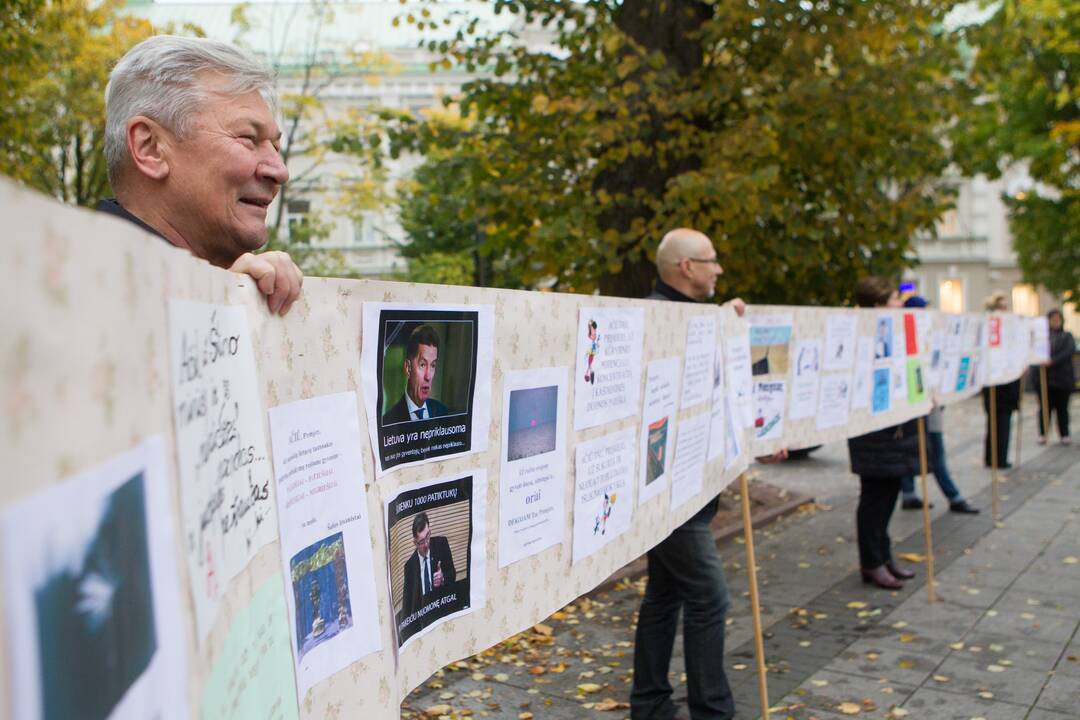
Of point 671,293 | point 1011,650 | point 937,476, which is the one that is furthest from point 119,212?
point 937,476

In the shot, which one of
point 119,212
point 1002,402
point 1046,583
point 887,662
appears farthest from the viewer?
point 1002,402

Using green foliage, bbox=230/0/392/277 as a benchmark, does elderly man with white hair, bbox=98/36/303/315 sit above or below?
below

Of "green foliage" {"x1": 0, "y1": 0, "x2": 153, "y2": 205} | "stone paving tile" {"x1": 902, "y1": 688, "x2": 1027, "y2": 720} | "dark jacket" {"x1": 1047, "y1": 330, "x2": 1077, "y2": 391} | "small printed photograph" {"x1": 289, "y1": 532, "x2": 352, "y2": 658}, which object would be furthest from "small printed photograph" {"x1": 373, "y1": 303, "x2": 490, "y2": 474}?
"dark jacket" {"x1": 1047, "y1": 330, "x2": 1077, "y2": 391}

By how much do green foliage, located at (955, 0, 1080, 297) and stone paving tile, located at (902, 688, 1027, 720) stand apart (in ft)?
49.7

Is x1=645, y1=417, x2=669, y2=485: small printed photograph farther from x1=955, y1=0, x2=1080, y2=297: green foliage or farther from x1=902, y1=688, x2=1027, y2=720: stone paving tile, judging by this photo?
x1=955, y1=0, x2=1080, y2=297: green foliage

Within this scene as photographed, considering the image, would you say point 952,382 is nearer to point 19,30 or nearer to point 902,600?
point 902,600

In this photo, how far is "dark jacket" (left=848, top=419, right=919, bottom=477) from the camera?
7.49 meters

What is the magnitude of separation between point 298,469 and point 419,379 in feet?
1.71

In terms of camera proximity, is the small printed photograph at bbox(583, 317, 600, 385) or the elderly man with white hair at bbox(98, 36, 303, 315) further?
the small printed photograph at bbox(583, 317, 600, 385)

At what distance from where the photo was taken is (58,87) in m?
20.9

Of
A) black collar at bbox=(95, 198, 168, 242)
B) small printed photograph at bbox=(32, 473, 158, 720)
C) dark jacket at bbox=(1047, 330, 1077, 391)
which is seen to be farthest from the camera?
dark jacket at bbox=(1047, 330, 1077, 391)

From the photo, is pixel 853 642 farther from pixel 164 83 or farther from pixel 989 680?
pixel 164 83

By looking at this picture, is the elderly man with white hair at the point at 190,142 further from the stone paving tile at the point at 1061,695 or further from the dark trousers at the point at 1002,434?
the dark trousers at the point at 1002,434

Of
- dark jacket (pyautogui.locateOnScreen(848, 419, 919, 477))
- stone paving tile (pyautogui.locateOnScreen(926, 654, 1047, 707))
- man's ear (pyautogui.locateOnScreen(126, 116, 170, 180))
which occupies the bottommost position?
stone paving tile (pyautogui.locateOnScreen(926, 654, 1047, 707))
